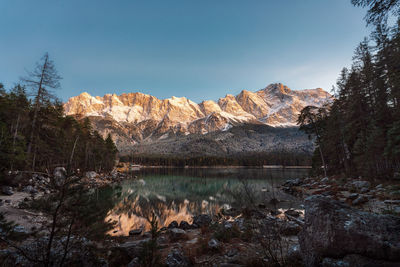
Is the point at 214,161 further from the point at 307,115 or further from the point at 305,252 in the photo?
the point at 305,252

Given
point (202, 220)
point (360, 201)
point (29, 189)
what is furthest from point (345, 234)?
point (29, 189)

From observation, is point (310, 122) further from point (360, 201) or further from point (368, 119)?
point (360, 201)

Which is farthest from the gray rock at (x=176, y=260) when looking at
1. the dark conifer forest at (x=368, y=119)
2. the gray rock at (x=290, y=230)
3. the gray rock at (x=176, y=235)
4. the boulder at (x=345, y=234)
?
the dark conifer forest at (x=368, y=119)

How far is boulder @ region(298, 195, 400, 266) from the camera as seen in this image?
3223 millimetres

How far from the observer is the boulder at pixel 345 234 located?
10.6ft

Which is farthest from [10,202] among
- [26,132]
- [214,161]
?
[214,161]

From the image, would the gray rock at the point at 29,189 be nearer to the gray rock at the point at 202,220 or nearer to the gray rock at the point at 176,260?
the gray rock at the point at 202,220

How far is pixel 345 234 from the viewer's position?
352cm

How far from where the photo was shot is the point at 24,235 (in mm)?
3527

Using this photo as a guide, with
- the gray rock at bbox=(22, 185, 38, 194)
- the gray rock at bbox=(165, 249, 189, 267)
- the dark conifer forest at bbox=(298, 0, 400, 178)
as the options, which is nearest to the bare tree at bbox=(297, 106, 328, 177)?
the dark conifer forest at bbox=(298, 0, 400, 178)

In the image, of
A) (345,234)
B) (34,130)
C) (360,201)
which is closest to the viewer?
(345,234)

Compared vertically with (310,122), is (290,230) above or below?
below

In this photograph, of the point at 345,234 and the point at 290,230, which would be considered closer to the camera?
the point at 345,234

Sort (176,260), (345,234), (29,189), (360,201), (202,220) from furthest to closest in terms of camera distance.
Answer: (29,189)
(202,220)
(360,201)
(176,260)
(345,234)
